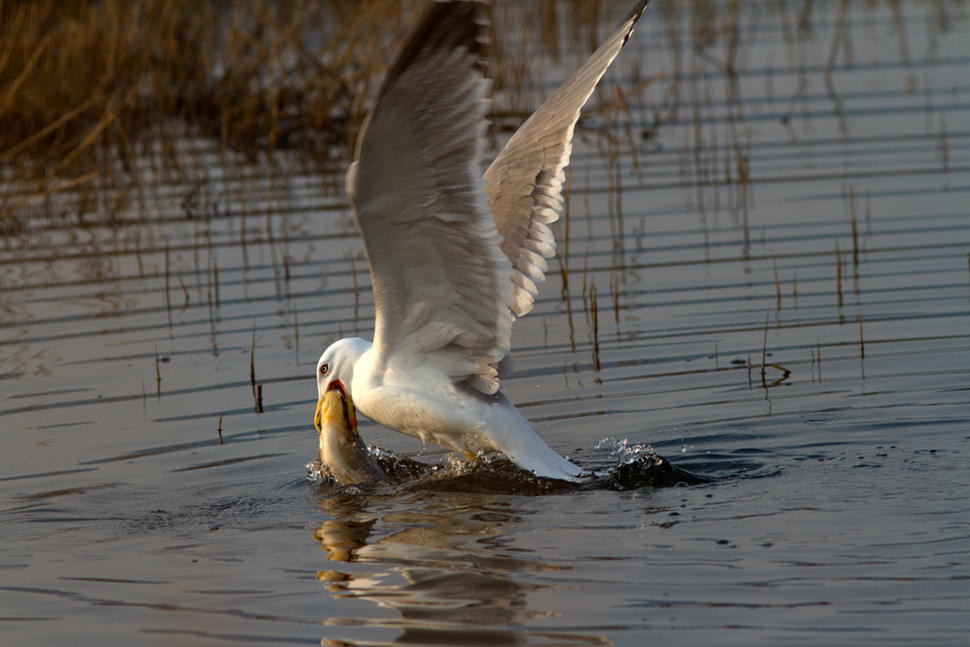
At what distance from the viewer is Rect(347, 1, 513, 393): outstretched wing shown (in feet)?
14.6

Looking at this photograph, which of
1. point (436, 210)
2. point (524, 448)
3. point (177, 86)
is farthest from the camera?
point (177, 86)

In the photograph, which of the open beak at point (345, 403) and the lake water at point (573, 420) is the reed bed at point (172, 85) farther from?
the open beak at point (345, 403)

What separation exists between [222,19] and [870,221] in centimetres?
1328

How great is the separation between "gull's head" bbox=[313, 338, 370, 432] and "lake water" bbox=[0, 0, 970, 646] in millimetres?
377

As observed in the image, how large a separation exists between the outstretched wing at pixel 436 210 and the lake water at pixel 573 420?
2.28 feet

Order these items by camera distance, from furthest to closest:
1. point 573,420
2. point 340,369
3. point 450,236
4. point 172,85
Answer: point 172,85, point 573,420, point 340,369, point 450,236

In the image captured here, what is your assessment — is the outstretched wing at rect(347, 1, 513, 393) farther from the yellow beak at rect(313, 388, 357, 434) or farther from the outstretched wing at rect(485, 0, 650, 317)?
the outstretched wing at rect(485, 0, 650, 317)

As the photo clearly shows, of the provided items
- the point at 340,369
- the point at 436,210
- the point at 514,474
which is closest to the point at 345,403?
the point at 340,369

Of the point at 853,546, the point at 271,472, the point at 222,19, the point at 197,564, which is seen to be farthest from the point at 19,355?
the point at 222,19

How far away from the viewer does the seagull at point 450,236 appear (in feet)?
14.8

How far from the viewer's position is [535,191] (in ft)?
20.6

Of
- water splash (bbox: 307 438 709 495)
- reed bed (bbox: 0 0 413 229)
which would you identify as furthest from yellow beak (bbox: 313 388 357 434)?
reed bed (bbox: 0 0 413 229)

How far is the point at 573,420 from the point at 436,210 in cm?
199

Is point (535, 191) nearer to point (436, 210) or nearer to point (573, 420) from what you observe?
point (573, 420)
